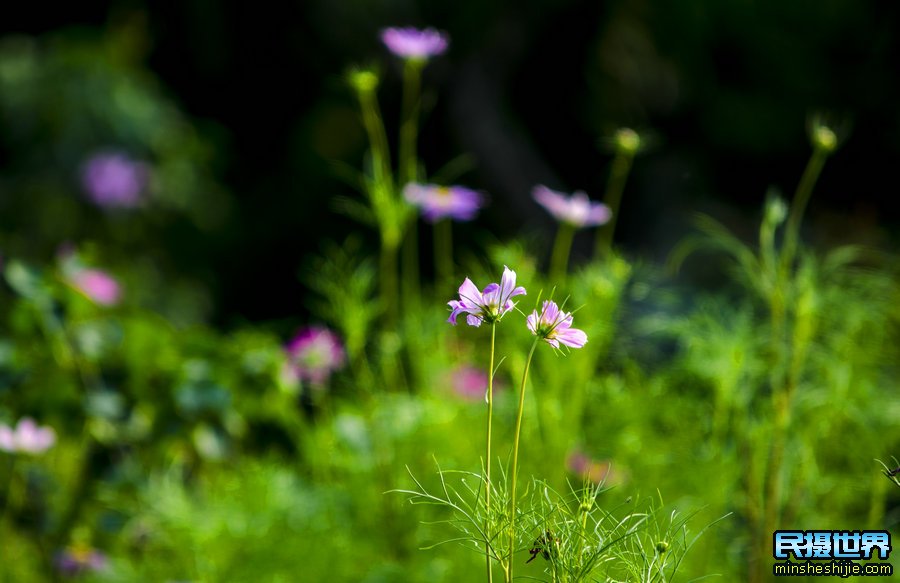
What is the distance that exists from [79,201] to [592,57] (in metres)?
1.83

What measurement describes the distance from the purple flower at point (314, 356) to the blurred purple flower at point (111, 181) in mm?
1918

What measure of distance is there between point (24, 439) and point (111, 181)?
2.00 metres

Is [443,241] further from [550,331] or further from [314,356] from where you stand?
[550,331]

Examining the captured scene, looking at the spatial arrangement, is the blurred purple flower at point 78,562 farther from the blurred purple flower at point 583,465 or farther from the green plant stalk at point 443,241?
the green plant stalk at point 443,241

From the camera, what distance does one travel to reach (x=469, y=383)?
1.52 meters

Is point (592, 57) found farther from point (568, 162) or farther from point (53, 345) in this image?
point (53, 345)

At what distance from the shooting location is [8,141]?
11.3ft

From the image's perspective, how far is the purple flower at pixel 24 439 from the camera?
1.36m

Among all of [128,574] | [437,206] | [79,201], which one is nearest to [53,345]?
[128,574]

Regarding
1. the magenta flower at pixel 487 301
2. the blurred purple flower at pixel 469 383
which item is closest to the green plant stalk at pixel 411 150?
the blurred purple flower at pixel 469 383

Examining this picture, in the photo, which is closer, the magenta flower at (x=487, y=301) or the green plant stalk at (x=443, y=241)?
the magenta flower at (x=487, y=301)

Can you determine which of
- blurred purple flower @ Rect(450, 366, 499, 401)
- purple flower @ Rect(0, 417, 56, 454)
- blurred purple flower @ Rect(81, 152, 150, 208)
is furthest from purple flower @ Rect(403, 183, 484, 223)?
blurred purple flower @ Rect(81, 152, 150, 208)

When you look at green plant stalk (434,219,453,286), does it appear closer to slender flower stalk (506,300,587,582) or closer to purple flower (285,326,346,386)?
purple flower (285,326,346,386)

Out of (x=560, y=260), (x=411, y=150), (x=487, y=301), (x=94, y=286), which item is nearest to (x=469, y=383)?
(x=560, y=260)
